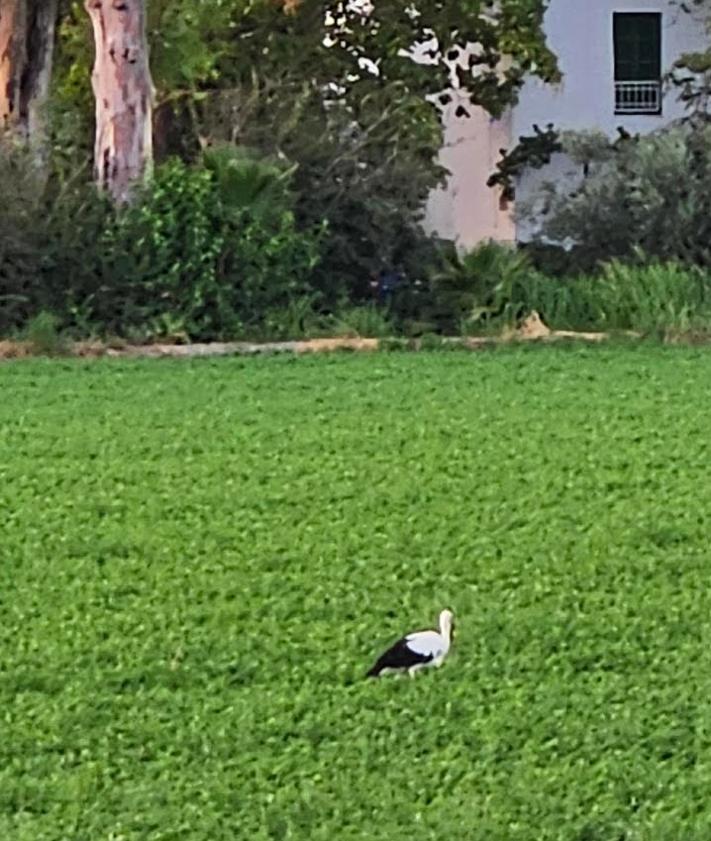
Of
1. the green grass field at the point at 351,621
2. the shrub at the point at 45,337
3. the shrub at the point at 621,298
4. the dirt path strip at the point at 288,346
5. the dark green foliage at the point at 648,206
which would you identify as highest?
the dark green foliage at the point at 648,206

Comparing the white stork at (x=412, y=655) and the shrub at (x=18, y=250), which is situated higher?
the shrub at (x=18, y=250)

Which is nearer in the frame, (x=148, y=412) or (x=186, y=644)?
(x=186, y=644)

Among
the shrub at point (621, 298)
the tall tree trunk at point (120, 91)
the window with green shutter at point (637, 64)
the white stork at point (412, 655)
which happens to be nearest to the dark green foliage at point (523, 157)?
the window with green shutter at point (637, 64)

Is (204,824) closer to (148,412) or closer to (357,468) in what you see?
(357,468)

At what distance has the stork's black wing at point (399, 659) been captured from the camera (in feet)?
15.4

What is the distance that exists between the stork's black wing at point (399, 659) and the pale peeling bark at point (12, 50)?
12290mm

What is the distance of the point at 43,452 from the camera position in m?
7.80

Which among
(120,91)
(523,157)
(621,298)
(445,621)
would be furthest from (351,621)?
(523,157)

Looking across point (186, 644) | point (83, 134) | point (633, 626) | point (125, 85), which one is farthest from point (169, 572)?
point (83, 134)

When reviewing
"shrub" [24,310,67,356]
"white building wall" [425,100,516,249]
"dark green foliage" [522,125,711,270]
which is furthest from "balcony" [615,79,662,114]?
"shrub" [24,310,67,356]

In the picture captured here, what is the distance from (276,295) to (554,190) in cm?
387

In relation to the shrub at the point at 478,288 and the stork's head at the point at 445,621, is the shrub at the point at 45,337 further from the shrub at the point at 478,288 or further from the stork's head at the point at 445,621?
the stork's head at the point at 445,621

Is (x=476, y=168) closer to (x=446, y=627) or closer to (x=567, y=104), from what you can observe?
(x=567, y=104)

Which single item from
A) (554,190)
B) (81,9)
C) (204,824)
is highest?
(81,9)
